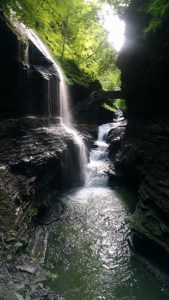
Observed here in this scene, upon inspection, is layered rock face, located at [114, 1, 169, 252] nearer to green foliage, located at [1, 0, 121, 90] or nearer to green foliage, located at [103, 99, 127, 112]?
green foliage, located at [1, 0, 121, 90]

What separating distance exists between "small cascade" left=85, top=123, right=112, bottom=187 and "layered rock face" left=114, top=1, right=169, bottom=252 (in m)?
1.53

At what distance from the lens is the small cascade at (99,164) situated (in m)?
11.7

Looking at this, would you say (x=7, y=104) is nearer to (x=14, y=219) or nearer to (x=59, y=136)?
(x=59, y=136)

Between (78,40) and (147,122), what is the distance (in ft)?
34.3

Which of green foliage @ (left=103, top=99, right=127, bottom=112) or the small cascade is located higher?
green foliage @ (left=103, top=99, right=127, bottom=112)

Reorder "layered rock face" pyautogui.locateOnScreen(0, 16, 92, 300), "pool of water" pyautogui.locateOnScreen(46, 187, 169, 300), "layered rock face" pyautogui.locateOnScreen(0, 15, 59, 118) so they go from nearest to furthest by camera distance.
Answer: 1. "layered rock face" pyautogui.locateOnScreen(0, 16, 92, 300)
2. "pool of water" pyautogui.locateOnScreen(46, 187, 169, 300)
3. "layered rock face" pyautogui.locateOnScreen(0, 15, 59, 118)

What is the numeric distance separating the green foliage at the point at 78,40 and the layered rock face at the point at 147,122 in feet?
14.9

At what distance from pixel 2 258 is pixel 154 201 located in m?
5.02

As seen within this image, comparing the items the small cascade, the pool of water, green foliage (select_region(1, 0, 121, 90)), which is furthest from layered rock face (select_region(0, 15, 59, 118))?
the pool of water

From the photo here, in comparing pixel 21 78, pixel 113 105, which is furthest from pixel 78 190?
pixel 113 105

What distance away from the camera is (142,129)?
35.5 ft

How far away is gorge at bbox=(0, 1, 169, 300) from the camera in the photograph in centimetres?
441

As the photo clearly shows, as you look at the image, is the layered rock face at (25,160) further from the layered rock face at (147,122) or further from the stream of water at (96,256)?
the layered rock face at (147,122)

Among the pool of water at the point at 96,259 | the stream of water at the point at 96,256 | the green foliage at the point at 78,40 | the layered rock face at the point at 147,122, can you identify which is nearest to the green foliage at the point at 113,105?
the green foliage at the point at 78,40
